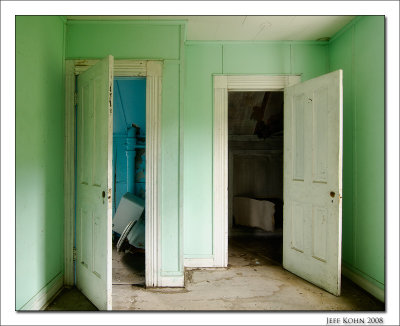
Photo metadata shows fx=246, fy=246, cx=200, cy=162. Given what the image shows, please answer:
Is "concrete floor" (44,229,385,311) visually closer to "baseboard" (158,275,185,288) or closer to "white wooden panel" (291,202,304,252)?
"baseboard" (158,275,185,288)

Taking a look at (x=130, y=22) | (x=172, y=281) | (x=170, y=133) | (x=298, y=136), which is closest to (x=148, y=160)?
(x=170, y=133)

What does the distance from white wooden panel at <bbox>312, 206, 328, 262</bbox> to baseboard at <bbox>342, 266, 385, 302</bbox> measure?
43 cm

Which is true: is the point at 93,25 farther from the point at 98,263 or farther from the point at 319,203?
the point at 319,203

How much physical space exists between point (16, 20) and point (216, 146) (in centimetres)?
210

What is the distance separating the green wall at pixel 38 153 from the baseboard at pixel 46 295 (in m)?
0.04

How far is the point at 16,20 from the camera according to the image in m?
1.77

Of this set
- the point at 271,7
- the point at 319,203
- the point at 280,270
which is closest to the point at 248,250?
the point at 280,270

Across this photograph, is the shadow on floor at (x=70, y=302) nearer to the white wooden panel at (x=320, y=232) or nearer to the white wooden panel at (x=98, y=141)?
the white wooden panel at (x=98, y=141)

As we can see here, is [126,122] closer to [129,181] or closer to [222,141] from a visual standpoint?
[129,181]

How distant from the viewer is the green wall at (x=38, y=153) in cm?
182

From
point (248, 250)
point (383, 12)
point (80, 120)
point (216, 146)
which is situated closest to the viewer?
point (383, 12)

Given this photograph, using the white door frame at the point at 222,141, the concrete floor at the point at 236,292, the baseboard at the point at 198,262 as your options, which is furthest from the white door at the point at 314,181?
the baseboard at the point at 198,262

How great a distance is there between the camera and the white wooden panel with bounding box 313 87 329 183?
95.9 inches

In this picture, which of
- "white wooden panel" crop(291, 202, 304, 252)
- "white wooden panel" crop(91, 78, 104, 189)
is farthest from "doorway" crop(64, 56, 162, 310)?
"white wooden panel" crop(291, 202, 304, 252)
